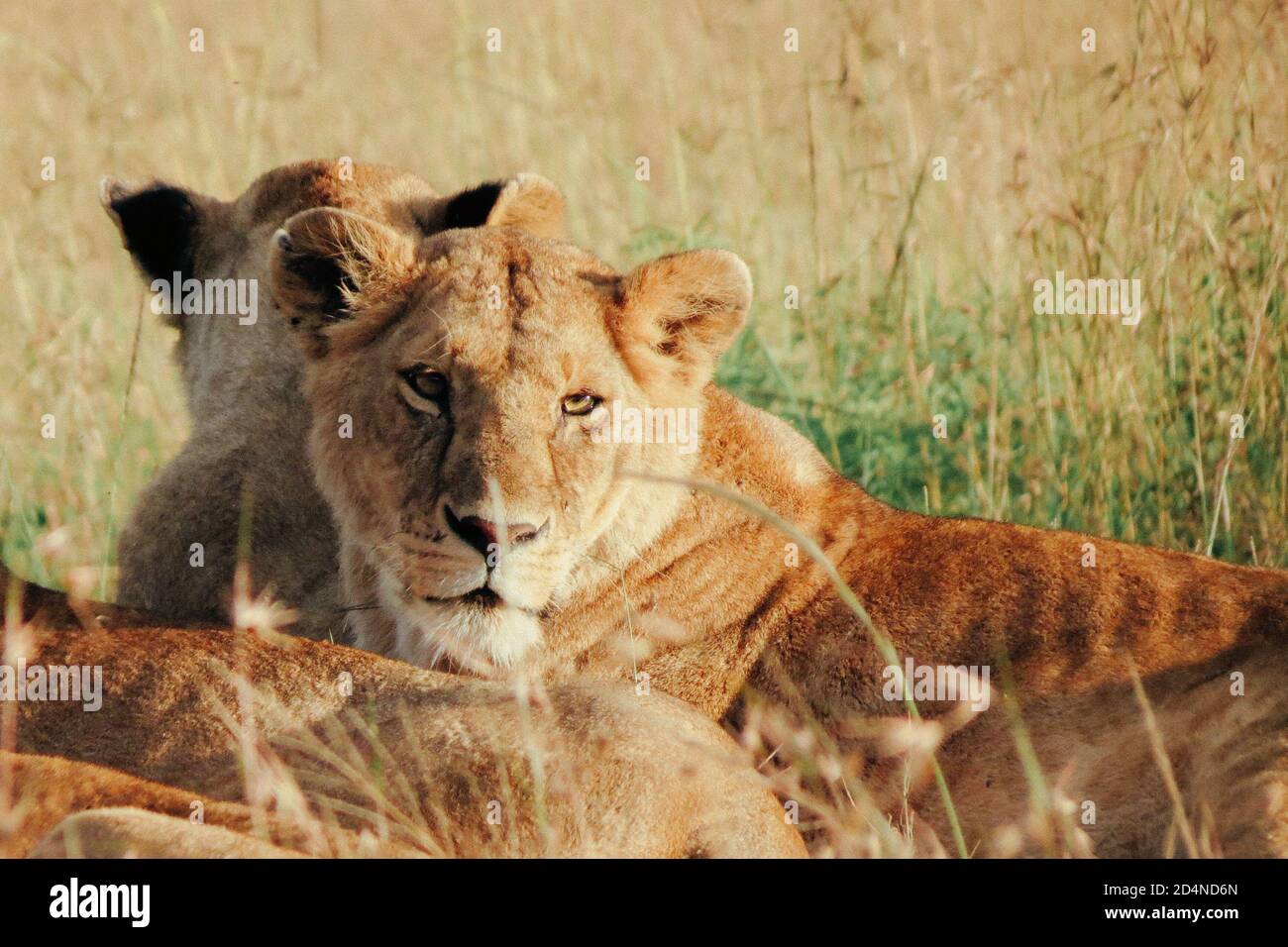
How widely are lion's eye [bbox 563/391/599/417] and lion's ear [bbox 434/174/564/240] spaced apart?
1166mm

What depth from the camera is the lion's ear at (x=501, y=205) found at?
5324mm

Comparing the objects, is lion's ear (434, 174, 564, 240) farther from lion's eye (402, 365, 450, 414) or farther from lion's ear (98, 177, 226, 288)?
lion's eye (402, 365, 450, 414)

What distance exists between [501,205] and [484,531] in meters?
1.62

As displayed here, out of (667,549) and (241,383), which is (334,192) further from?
(667,549)

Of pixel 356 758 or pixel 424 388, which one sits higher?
pixel 424 388

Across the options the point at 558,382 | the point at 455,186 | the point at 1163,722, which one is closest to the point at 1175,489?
the point at 1163,722

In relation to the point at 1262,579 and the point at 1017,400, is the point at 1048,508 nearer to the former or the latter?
the point at 1017,400

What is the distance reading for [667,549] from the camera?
451 centimetres

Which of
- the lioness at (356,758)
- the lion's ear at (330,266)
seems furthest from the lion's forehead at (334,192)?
the lioness at (356,758)

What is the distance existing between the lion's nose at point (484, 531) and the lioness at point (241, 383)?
816 mm

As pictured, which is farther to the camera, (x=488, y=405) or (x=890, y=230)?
(x=890, y=230)

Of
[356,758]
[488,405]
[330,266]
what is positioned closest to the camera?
[356,758]

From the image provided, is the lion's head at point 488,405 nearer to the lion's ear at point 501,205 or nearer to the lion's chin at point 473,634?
the lion's chin at point 473,634

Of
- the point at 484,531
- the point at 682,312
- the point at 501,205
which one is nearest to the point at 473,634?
the point at 484,531
